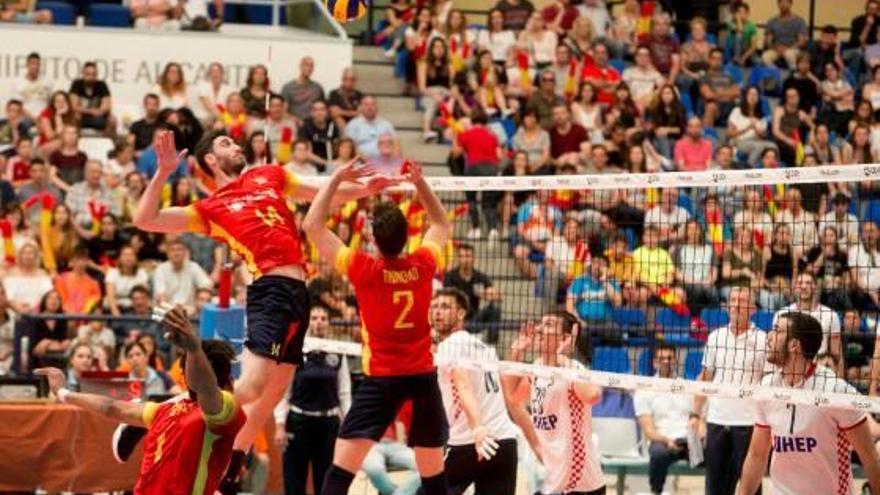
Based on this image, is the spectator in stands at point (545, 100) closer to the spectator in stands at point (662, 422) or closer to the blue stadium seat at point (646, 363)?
the blue stadium seat at point (646, 363)

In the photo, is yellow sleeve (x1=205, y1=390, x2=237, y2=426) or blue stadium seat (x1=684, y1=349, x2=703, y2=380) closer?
yellow sleeve (x1=205, y1=390, x2=237, y2=426)

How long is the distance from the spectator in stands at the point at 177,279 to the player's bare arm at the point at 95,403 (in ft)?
32.4

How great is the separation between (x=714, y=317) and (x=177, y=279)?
5.56 m

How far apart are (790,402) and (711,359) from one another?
8.87ft

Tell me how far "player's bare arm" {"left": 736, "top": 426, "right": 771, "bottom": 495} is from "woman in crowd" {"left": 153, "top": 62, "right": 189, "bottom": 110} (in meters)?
12.5

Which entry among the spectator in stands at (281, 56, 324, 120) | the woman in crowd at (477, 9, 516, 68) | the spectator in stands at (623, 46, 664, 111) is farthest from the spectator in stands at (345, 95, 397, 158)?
the spectator in stands at (623, 46, 664, 111)

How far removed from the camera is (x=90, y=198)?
65.8 ft

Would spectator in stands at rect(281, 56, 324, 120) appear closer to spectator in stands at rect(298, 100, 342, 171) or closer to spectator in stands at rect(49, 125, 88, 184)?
spectator in stands at rect(298, 100, 342, 171)

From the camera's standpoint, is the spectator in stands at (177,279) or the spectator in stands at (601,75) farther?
the spectator in stands at (601,75)

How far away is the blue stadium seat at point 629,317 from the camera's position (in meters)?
16.6

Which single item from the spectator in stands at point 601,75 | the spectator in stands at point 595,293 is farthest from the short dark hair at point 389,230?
the spectator in stands at point 601,75

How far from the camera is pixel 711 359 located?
43.4 ft

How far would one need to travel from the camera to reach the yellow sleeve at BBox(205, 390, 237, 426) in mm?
8688

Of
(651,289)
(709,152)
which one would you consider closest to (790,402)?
(651,289)
